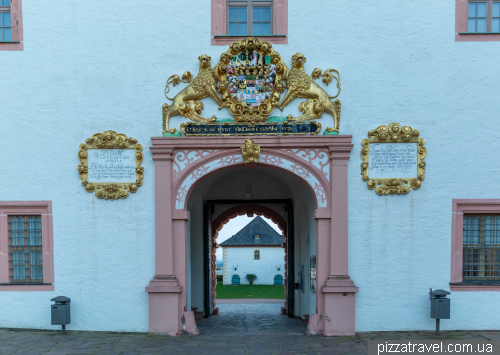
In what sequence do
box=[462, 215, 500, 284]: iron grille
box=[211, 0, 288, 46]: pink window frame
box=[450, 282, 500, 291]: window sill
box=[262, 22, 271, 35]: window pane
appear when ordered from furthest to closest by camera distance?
box=[262, 22, 271, 35]: window pane, box=[462, 215, 500, 284]: iron grille, box=[211, 0, 288, 46]: pink window frame, box=[450, 282, 500, 291]: window sill

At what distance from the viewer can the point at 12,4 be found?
8.73 metres

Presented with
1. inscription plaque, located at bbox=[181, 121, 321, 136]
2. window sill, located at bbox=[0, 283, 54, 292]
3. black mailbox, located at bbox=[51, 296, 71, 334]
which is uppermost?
inscription plaque, located at bbox=[181, 121, 321, 136]

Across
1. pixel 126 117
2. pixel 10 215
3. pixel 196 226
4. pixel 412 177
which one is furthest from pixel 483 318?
pixel 10 215

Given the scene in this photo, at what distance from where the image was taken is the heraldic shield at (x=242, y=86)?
27.9 ft

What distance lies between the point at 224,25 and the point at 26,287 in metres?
5.95

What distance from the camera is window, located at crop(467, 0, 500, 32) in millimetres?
8773

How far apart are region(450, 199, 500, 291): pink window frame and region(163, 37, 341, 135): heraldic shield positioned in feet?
8.72

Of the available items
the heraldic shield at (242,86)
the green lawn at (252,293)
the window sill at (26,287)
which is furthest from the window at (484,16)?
the green lawn at (252,293)

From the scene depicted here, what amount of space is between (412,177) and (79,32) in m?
6.55

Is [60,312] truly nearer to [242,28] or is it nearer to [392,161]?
[242,28]

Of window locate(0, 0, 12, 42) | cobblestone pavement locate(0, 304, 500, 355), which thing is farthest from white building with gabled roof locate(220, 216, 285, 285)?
window locate(0, 0, 12, 42)

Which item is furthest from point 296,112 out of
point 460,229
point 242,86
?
point 460,229

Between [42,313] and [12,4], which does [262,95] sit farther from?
[42,313]

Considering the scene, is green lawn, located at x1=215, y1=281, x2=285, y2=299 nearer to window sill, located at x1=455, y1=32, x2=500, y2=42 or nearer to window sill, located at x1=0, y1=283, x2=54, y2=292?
window sill, located at x1=0, y1=283, x2=54, y2=292
